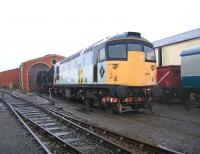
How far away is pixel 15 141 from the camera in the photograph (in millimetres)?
10000

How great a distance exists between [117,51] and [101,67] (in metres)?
1.09

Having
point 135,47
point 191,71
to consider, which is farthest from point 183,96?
point 135,47

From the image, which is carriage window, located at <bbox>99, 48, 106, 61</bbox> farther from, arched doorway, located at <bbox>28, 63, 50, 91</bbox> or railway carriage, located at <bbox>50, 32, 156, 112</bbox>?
arched doorway, located at <bbox>28, 63, 50, 91</bbox>

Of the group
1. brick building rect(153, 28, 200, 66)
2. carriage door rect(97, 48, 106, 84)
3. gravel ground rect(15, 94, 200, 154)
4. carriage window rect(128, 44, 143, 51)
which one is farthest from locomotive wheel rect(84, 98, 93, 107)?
brick building rect(153, 28, 200, 66)

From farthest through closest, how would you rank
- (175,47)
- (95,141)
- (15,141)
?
1. (175,47)
2. (15,141)
3. (95,141)

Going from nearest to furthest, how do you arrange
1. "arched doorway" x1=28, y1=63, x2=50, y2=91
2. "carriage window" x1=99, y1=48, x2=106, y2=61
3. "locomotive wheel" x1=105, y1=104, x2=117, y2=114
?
"carriage window" x1=99, y1=48, x2=106, y2=61 < "locomotive wheel" x1=105, y1=104, x2=117, y2=114 < "arched doorway" x1=28, y1=63, x2=50, y2=91

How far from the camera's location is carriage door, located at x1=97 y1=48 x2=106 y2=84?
49.9 ft

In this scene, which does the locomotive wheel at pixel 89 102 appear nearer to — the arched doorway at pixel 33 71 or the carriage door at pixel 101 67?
the carriage door at pixel 101 67

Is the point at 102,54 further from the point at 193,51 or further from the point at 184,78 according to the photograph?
the point at 184,78

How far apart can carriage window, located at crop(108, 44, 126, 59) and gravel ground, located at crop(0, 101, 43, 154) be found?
16.3 ft

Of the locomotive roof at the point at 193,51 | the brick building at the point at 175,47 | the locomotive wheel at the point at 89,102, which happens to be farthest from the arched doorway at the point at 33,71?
the locomotive roof at the point at 193,51

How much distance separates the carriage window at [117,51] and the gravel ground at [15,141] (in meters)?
4.98

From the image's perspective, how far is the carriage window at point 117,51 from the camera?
1498 cm

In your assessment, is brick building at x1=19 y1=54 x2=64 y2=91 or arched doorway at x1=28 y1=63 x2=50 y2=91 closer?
brick building at x1=19 y1=54 x2=64 y2=91
